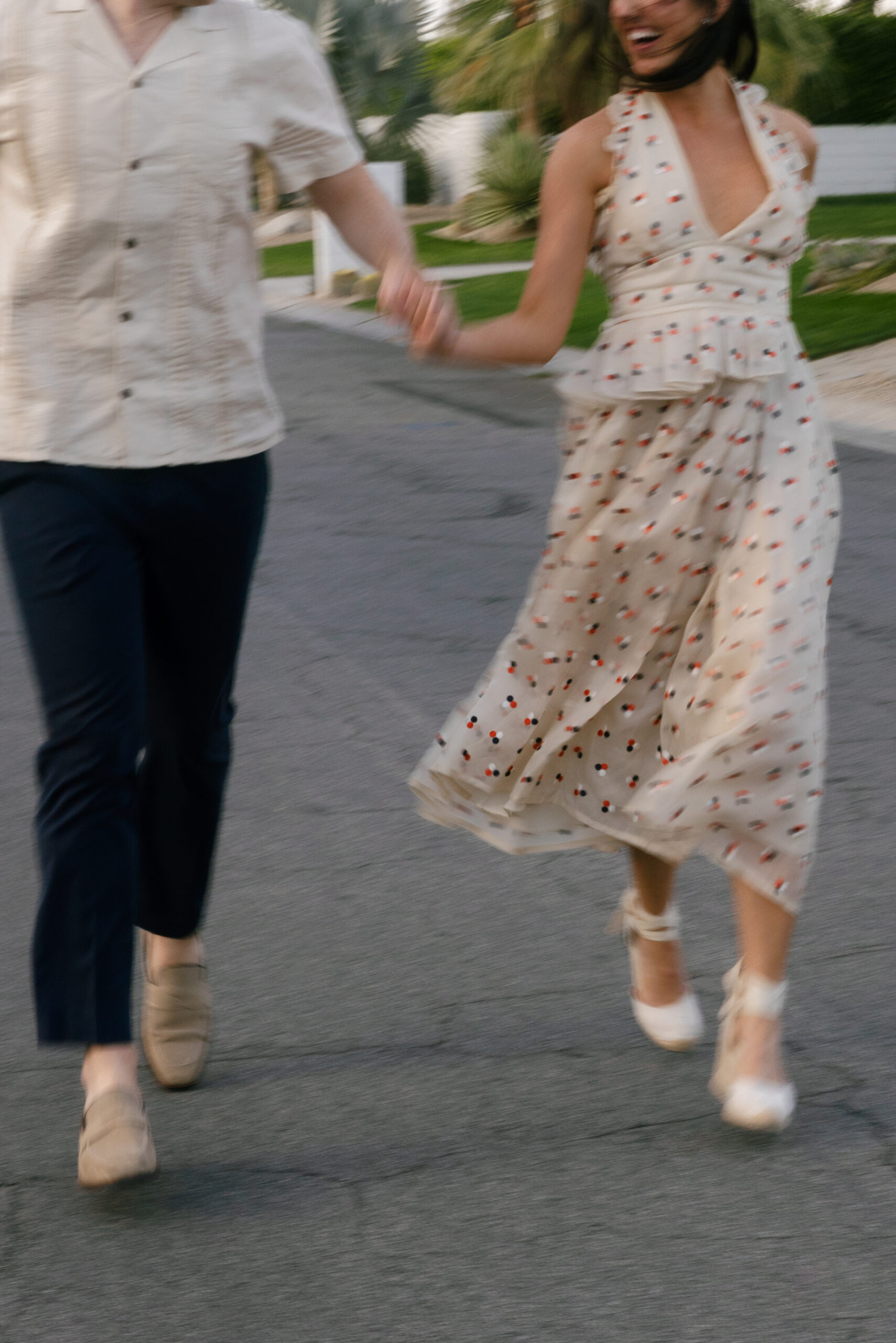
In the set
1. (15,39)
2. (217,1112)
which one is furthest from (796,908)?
(15,39)

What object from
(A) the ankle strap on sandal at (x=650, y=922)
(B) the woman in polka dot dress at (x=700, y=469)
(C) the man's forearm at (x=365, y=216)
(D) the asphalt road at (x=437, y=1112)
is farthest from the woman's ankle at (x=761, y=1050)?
(C) the man's forearm at (x=365, y=216)

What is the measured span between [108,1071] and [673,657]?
3.79 ft

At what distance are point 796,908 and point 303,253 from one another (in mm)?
27507

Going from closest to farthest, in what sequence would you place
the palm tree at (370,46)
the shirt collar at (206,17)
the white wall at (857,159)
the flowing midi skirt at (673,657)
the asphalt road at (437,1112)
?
the asphalt road at (437,1112)
the shirt collar at (206,17)
the flowing midi skirt at (673,657)
the palm tree at (370,46)
the white wall at (857,159)

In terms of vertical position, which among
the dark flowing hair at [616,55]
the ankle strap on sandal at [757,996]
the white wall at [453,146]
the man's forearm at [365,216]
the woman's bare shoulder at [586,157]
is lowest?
A: the white wall at [453,146]

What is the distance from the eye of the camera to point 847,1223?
263cm

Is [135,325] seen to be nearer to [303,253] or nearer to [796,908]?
[796,908]

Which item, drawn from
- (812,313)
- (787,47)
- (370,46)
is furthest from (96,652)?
(370,46)

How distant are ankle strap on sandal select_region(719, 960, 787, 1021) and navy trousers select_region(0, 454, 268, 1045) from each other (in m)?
0.99

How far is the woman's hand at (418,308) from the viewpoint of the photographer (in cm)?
289

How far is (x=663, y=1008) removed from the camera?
3.25 m

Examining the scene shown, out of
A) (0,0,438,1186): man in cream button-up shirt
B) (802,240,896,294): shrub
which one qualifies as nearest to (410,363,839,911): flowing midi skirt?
(0,0,438,1186): man in cream button-up shirt

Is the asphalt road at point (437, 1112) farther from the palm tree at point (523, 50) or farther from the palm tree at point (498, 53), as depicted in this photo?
the palm tree at point (498, 53)

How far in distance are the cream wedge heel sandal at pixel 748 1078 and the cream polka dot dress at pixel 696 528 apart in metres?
0.17
